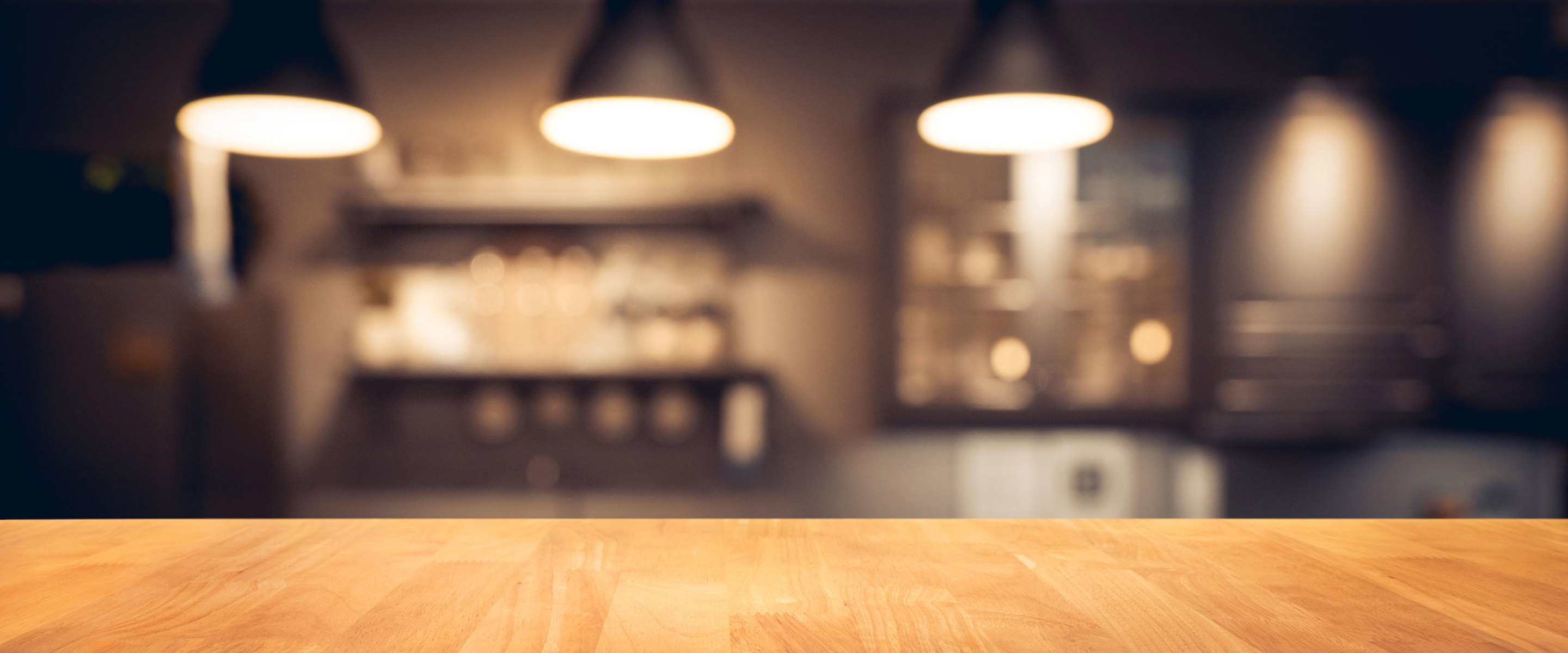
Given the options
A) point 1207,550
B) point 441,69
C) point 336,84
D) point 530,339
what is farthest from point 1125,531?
point 441,69

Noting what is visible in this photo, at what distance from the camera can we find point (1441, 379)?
279 centimetres

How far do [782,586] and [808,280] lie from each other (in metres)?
2.44

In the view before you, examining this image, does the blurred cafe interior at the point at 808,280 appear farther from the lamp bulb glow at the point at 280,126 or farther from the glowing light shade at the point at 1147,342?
the lamp bulb glow at the point at 280,126

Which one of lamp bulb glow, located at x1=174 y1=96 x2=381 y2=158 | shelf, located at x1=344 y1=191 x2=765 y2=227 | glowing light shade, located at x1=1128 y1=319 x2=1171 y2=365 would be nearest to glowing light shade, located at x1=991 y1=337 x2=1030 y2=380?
glowing light shade, located at x1=1128 y1=319 x2=1171 y2=365

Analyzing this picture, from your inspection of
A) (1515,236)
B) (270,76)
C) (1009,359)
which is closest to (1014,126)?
(270,76)

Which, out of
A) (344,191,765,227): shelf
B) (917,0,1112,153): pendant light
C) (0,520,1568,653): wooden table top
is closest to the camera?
(0,520,1568,653): wooden table top

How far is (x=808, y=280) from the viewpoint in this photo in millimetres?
3223

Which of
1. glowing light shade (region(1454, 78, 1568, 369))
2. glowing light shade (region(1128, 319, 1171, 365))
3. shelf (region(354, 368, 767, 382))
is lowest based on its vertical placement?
shelf (region(354, 368, 767, 382))

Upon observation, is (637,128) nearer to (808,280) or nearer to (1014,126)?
(1014,126)

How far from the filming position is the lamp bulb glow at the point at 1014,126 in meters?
1.41

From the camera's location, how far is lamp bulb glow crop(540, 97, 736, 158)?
1394mm

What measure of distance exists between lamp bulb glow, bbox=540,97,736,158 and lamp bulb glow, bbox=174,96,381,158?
13.1 inches

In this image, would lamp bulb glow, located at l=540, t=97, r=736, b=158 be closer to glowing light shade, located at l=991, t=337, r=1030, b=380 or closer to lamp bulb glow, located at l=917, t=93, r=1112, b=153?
lamp bulb glow, located at l=917, t=93, r=1112, b=153

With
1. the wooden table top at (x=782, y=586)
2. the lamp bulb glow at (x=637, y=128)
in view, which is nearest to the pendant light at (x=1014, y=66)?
the lamp bulb glow at (x=637, y=128)
